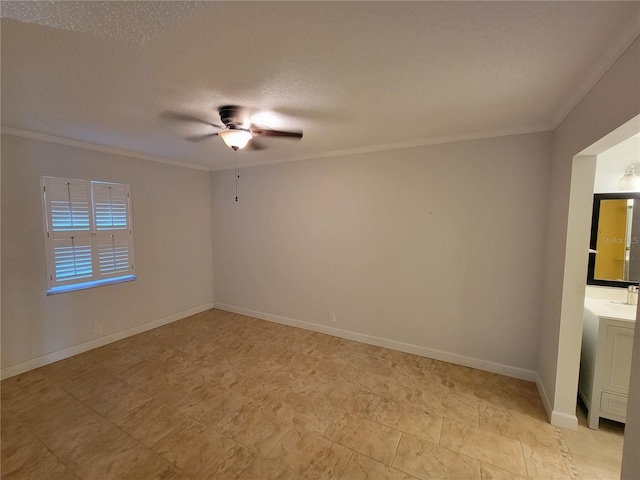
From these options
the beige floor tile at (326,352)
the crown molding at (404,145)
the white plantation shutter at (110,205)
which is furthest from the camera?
the white plantation shutter at (110,205)

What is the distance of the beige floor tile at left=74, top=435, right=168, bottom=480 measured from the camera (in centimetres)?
172

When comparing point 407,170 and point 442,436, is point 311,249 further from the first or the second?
point 442,436

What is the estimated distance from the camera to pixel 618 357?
78.4 inches

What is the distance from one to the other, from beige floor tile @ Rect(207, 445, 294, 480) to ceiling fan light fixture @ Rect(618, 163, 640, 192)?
3528 mm

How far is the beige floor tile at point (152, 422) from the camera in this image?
203cm

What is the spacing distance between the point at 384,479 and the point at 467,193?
8.43 feet

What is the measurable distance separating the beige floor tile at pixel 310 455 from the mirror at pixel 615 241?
270 cm

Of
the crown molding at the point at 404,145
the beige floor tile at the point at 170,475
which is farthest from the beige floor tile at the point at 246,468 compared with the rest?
the crown molding at the point at 404,145

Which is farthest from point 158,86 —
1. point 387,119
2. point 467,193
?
point 467,193

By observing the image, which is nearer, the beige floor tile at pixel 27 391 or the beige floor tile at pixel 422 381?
the beige floor tile at pixel 27 391

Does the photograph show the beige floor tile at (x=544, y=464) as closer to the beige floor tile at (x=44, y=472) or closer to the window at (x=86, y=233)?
the beige floor tile at (x=44, y=472)

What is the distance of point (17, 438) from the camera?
198 cm

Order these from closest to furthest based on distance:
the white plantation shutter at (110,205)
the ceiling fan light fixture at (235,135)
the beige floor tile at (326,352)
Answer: the ceiling fan light fixture at (235,135) → the beige floor tile at (326,352) → the white plantation shutter at (110,205)

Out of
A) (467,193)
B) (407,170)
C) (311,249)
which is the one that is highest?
(407,170)
